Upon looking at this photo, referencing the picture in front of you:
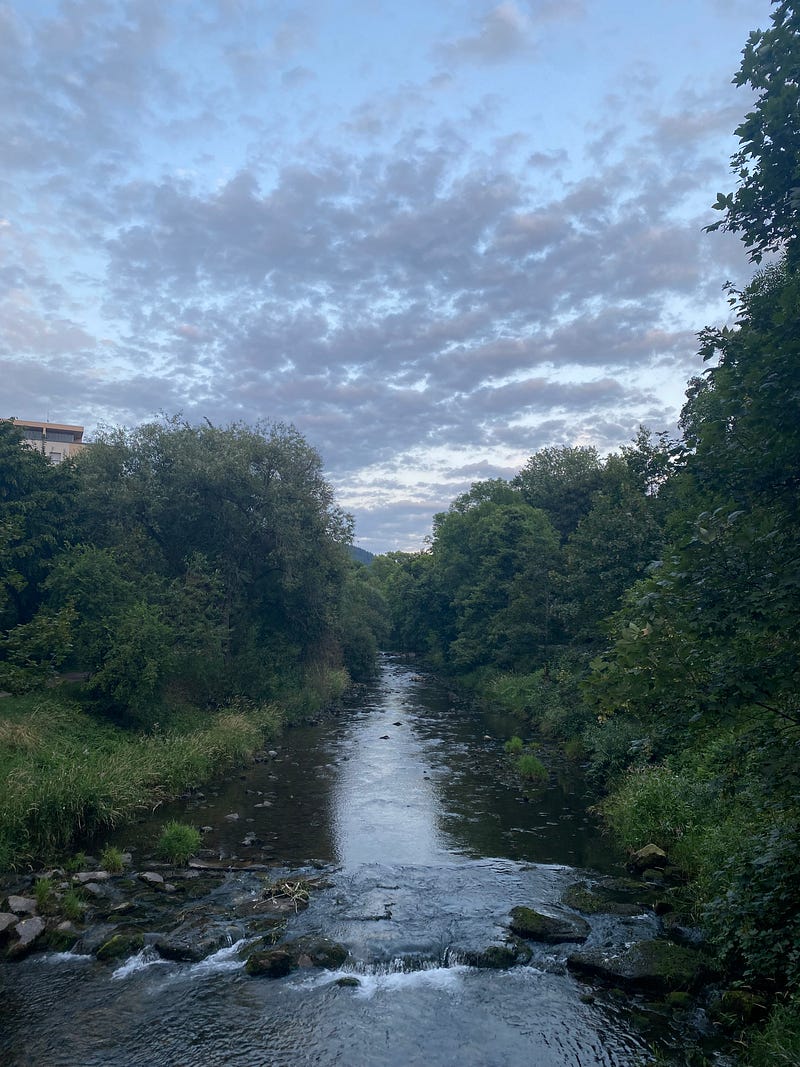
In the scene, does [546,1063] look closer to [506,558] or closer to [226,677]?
[226,677]

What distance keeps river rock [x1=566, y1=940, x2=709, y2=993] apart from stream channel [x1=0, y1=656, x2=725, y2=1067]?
0.35m

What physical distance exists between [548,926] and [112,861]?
988 cm

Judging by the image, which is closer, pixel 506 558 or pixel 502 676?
pixel 502 676

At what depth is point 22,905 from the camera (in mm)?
13516

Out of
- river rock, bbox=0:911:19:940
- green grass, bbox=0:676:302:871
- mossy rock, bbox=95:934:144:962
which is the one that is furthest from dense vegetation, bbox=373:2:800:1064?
green grass, bbox=0:676:302:871

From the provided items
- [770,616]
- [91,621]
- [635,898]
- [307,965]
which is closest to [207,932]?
[307,965]

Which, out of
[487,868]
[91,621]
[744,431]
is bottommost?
[487,868]

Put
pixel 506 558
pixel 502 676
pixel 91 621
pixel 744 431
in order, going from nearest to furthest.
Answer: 1. pixel 744 431
2. pixel 91 621
3. pixel 502 676
4. pixel 506 558

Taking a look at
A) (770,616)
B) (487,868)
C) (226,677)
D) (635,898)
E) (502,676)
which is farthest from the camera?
(502,676)

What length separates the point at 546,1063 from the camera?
9.65m

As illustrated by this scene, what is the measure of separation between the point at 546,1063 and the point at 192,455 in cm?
3287

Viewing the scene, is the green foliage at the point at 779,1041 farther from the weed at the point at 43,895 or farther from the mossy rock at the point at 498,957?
the weed at the point at 43,895

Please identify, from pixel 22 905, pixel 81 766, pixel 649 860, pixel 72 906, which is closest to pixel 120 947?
pixel 72 906

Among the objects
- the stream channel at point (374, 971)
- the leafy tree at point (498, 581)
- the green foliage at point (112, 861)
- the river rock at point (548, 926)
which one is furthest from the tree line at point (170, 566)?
the river rock at point (548, 926)
